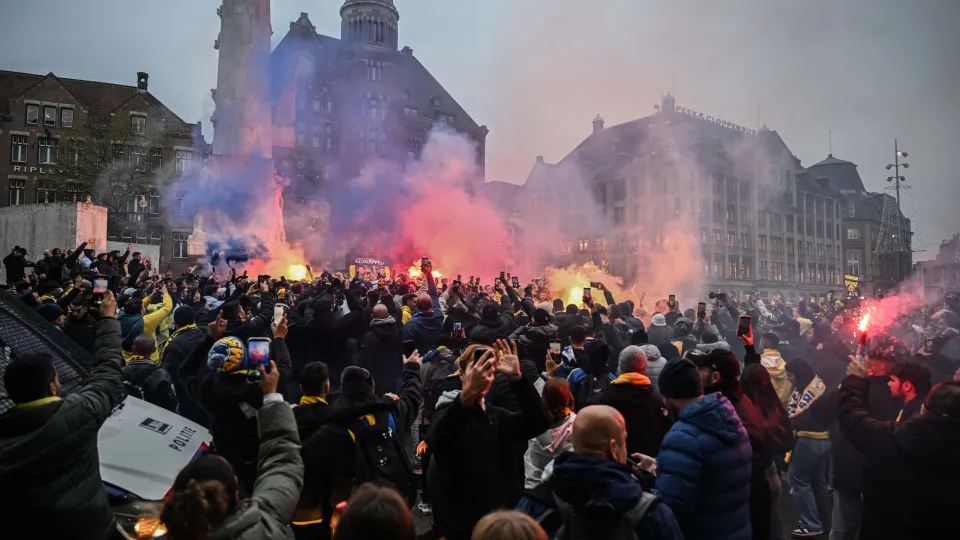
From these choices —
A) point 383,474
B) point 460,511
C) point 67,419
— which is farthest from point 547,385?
point 67,419

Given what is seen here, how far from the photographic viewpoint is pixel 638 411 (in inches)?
176

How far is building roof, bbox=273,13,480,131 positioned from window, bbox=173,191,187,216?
1648cm

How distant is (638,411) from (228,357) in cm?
305

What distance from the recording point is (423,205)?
161 feet

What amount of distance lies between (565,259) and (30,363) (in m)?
52.8

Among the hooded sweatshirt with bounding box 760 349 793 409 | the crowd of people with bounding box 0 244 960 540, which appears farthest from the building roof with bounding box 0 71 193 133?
the hooded sweatshirt with bounding box 760 349 793 409

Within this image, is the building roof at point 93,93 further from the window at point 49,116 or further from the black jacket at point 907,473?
the black jacket at point 907,473

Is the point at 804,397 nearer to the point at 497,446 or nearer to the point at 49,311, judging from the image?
the point at 497,446

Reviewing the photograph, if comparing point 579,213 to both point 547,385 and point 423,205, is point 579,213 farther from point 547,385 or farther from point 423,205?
point 547,385

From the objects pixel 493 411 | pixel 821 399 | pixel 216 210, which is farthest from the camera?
pixel 216 210

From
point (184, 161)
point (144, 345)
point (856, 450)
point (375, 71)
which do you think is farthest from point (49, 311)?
point (375, 71)

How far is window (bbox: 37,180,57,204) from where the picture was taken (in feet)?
125

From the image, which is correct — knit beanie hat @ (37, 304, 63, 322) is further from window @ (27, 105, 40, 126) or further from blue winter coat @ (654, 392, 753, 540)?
window @ (27, 105, 40, 126)

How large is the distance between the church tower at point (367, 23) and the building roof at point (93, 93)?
66.1ft
